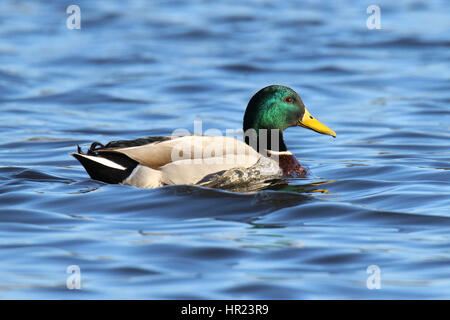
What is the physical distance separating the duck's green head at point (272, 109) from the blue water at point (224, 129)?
25.1 inches

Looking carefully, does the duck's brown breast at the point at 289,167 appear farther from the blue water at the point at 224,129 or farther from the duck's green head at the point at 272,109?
the duck's green head at the point at 272,109

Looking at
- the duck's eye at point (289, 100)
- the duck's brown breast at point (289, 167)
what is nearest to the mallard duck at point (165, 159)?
the duck's brown breast at point (289, 167)

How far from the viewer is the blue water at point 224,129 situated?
5398mm

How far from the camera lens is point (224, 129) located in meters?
11.5

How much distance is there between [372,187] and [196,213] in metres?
1.89

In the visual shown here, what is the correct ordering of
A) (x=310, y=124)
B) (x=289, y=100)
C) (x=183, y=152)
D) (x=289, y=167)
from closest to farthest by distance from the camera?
(x=183, y=152) < (x=289, y=167) < (x=289, y=100) < (x=310, y=124)

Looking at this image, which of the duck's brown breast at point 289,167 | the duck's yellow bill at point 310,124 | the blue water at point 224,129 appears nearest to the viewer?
the blue water at point 224,129

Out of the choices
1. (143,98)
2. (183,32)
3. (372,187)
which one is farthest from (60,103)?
(372,187)

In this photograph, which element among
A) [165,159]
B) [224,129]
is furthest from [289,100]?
[224,129]

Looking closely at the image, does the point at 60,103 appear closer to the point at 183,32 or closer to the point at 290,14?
the point at 183,32

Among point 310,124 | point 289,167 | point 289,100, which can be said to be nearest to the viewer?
point 289,167

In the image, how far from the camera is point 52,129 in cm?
1154

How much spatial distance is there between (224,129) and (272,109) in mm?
3160

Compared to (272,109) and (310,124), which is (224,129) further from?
(272,109)
